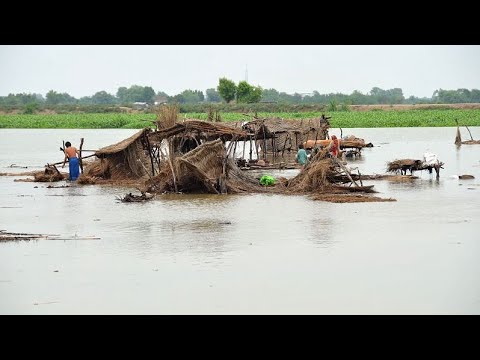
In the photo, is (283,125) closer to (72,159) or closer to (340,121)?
(72,159)

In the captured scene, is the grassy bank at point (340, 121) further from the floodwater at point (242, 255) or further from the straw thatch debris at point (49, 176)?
the floodwater at point (242, 255)

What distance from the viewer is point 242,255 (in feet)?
36.9

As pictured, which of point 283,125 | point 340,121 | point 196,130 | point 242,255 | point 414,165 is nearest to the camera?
point 242,255

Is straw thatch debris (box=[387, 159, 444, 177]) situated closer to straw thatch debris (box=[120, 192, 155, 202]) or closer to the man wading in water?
straw thatch debris (box=[120, 192, 155, 202])

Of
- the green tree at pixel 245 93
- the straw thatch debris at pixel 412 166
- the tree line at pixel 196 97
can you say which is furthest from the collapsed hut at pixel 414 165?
the tree line at pixel 196 97

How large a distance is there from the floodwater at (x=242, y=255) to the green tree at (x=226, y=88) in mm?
77730

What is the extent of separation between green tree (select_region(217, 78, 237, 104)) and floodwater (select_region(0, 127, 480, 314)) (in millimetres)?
77730

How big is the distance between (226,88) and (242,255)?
281 ft

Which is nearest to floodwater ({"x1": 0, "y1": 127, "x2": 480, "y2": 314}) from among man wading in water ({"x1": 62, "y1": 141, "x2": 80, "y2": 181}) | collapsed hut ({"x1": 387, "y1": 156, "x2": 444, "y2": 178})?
collapsed hut ({"x1": 387, "y1": 156, "x2": 444, "y2": 178})

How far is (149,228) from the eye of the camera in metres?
13.8

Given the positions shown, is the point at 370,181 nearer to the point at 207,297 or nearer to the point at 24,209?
the point at 24,209

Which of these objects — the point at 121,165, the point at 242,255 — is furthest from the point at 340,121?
the point at 242,255

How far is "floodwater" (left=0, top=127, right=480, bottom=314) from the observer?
29.2ft
